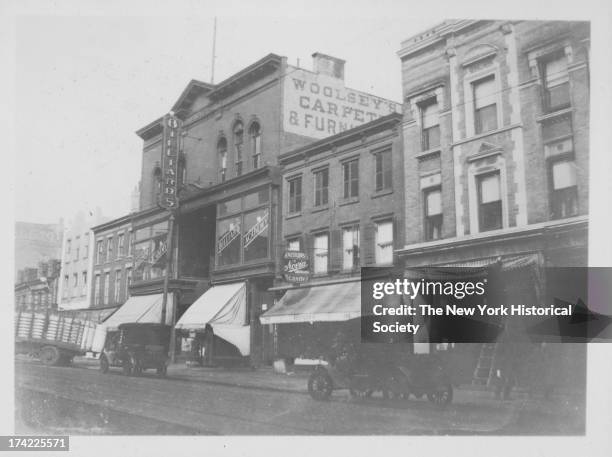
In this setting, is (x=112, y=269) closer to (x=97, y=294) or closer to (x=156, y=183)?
(x=97, y=294)

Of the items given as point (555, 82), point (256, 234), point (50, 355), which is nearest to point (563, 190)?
point (555, 82)

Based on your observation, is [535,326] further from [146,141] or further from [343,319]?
[146,141]

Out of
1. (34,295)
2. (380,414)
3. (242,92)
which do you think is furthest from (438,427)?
(242,92)

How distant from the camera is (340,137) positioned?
583 inches

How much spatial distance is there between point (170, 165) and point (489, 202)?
817 cm

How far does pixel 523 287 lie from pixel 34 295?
945 cm

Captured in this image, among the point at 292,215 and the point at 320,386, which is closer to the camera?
the point at 320,386

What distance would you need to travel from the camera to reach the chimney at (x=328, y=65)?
34.1 ft

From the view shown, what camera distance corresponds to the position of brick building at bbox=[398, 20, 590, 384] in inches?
377

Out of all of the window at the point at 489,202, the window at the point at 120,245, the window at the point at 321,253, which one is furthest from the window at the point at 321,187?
the window at the point at 120,245

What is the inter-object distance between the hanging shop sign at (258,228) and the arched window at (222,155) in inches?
90.4

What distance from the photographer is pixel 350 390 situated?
31.6ft

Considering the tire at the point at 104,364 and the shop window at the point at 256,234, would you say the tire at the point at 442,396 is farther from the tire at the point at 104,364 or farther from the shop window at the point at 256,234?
the tire at the point at 104,364
